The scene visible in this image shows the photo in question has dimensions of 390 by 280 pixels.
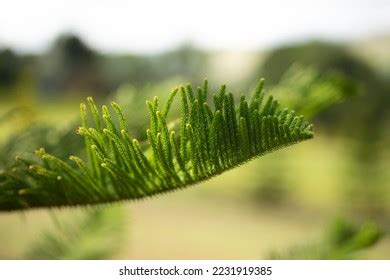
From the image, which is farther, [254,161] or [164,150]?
[254,161]

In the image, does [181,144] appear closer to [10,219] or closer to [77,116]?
[77,116]

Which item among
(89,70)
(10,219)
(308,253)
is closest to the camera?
(308,253)

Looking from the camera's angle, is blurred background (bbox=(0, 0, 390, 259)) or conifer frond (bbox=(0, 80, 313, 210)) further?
blurred background (bbox=(0, 0, 390, 259))

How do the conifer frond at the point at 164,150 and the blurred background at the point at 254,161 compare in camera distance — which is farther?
the blurred background at the point at 254,161

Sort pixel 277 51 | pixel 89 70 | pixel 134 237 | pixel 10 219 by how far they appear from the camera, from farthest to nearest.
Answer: pixel 277 51
pixel 89 70
pixel 134 237
pixel 10 219

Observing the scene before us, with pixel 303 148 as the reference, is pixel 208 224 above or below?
below
